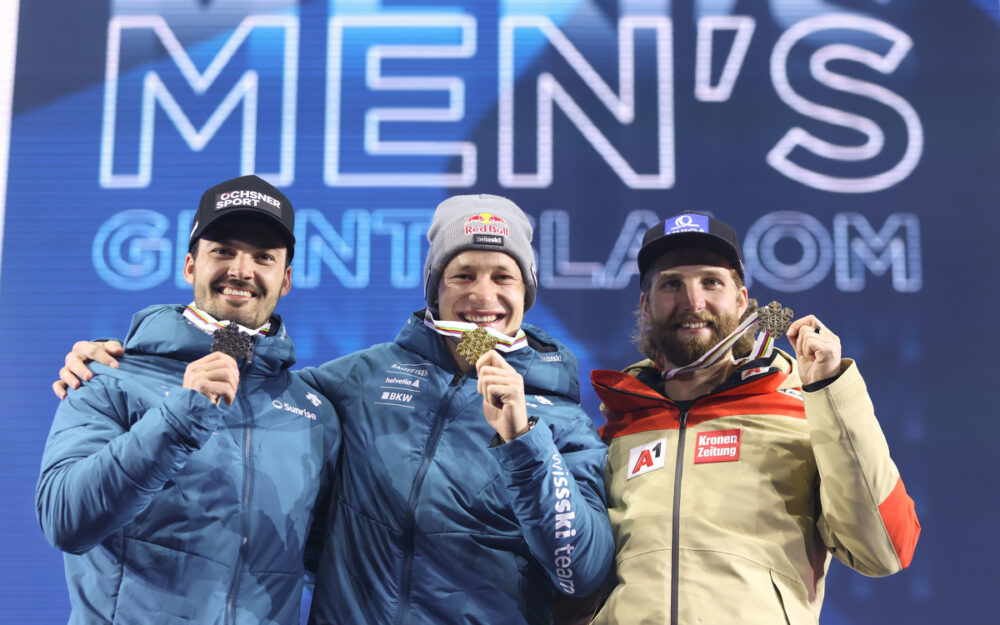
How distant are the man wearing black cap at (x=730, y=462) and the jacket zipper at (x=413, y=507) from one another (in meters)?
0.47

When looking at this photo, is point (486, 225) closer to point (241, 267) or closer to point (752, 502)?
point (241, 267)

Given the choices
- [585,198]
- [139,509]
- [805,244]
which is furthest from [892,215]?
[139,509]

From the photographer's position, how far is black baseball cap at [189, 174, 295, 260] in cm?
221

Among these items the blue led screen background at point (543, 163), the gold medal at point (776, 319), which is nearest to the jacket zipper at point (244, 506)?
the gold medal at point (776, 319)

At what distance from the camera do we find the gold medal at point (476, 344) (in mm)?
2088

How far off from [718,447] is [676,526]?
0.73 feet

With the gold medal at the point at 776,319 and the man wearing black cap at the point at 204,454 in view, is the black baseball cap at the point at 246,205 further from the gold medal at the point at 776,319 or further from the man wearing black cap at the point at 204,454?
the gold medal at the point at 776,319

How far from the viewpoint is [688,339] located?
7.69 ft

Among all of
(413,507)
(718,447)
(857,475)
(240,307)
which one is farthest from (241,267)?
(857,475)

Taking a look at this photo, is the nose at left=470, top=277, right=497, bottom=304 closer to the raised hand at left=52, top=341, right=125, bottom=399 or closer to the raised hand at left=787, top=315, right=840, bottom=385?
the raised hand at left=787, top=315, right=840, bottom=385

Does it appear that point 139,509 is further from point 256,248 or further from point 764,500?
point 764,500

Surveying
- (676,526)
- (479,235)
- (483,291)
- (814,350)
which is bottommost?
(676,526)

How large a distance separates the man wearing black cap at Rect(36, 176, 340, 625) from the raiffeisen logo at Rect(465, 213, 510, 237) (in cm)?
44

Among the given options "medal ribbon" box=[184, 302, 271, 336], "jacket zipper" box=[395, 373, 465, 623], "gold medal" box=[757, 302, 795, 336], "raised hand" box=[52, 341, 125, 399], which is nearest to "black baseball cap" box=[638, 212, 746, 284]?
"gold medal" box=[757, 302, 795, 336]
